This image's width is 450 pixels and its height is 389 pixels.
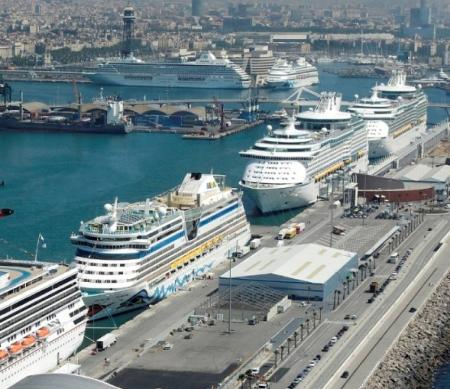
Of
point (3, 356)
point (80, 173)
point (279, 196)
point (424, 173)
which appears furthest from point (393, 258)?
point (80, 173)

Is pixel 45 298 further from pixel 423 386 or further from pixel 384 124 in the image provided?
pixel 384 124

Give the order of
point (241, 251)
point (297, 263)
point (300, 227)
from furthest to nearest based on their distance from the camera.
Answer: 1. point (300, 227)
2. point (241, 251)
3. point (297, 263)

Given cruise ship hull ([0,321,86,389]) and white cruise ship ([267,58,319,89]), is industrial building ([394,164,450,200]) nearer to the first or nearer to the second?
cruise ship hull ([0,321,86,389])

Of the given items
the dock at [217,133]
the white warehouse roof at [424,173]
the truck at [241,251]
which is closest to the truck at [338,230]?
the truck at [241,251]

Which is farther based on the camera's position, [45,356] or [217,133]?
[217,133]

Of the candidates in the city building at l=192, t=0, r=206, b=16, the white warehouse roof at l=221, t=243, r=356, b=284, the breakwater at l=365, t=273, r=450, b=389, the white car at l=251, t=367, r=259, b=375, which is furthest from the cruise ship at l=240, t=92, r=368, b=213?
the city building at l=192, t=0, r=206, b=16

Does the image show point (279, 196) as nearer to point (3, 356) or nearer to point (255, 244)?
point (255, 244)
